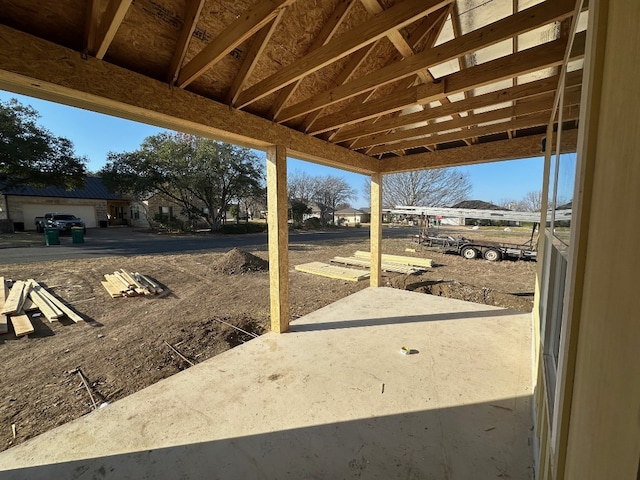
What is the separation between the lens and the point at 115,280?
7.35m

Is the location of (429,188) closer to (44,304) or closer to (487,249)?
(487,249)

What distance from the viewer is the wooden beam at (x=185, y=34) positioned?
2.09 meters

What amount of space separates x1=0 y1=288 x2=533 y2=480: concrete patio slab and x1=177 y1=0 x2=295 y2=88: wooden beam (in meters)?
3.06

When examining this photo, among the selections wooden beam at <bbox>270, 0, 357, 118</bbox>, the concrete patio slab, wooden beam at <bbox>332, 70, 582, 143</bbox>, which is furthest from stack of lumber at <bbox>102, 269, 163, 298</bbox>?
wooden beam at <bbox>270, 0, 357, 118</bbox>

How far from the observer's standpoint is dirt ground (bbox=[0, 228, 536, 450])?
9.84 feet

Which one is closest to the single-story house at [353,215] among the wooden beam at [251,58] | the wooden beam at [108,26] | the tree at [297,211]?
the tree at [297,211]

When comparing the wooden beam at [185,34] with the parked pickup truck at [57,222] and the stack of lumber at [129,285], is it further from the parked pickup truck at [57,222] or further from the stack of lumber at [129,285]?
the parked pickup truck at [57,222]

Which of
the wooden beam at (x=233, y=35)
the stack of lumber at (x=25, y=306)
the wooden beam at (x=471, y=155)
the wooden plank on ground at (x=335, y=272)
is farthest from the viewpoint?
the wooden plank on ground at (x=335, y=272)

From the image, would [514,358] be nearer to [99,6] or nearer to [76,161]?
[99,6]

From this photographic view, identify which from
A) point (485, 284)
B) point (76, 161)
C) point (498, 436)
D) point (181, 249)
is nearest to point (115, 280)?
point (181, 249)

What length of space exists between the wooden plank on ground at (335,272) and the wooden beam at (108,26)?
277 inches

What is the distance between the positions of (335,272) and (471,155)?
17.0 feet

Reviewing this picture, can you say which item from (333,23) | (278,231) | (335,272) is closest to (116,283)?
(278,231)

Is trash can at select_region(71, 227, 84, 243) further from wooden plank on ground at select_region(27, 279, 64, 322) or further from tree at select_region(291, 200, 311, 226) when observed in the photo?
tree at select_region(291, 200, 311, 226)
